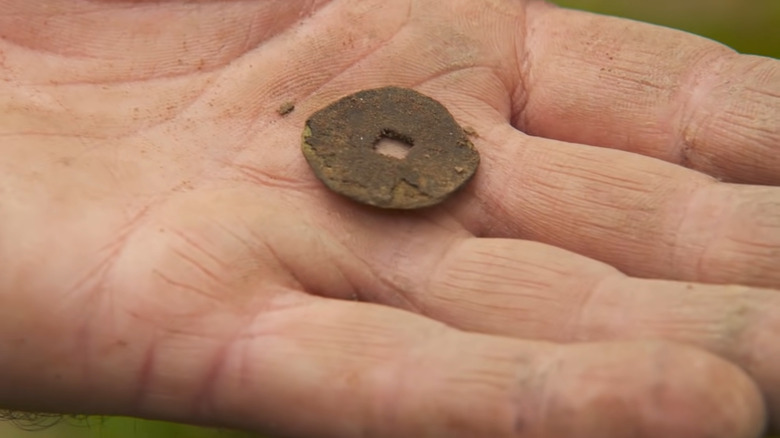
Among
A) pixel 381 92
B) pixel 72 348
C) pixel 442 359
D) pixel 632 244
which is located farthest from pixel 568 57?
pixel 72 348

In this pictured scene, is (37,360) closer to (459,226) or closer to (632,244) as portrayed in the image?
(459,226)

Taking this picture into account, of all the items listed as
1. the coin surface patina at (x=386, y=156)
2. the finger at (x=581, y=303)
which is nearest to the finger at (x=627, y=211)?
the coin surface patina at (x=386, y=156)

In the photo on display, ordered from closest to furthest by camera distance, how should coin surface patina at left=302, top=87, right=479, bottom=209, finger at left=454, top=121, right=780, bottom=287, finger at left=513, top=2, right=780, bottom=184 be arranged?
1. finger at left=454, top=121, right=780, bottom=287
2. coin surface patina at left=302, top=87, right=479, bottom=209
3. finger at left=513, top=2, right=780, bottom=184

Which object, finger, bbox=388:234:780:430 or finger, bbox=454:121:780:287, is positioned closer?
finger, bbox=388:234:780:430

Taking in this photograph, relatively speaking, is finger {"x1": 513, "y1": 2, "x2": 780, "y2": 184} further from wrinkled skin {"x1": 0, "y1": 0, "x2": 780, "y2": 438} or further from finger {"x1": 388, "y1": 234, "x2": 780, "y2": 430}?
finger {"x1": 388, "y1": 234, "x2": 780, "y2": 430}

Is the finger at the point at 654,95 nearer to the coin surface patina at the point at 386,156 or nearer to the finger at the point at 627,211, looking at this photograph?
the finger at the point at 627,211

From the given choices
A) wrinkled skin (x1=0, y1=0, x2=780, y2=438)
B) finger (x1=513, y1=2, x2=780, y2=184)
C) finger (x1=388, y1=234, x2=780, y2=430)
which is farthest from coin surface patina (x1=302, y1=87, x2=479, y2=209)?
finger (x1=513, y1=2, x2=780, y2=184)

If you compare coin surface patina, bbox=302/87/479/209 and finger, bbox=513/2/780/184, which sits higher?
finger, bbox=513/2/780/184

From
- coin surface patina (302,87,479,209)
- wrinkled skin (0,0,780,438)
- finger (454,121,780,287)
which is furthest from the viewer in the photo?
coin surface patina (302,87,479,209)
